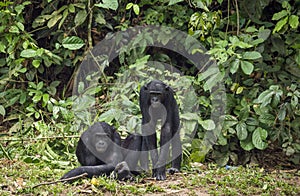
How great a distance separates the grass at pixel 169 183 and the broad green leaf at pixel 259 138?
498 millimetres

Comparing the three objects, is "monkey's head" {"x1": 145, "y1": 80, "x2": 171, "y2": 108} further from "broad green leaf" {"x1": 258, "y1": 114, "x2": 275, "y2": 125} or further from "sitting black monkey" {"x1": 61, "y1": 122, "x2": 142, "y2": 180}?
"broad green leaf" {"x1": 258, "y1": 114, "x2": 275, "y2": 125}

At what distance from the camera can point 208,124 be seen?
258 inches

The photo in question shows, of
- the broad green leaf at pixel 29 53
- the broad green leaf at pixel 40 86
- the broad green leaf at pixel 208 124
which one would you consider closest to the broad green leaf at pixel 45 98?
the broad green leaf at pixel 40 86

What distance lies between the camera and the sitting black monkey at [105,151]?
5250 mm

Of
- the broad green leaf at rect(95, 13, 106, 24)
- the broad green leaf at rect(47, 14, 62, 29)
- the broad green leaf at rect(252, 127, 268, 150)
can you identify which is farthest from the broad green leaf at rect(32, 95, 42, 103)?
the broad green leaf at rect(252, 127, 268, 150)

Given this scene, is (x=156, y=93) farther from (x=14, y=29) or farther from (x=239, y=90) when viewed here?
(x=14, y=29)

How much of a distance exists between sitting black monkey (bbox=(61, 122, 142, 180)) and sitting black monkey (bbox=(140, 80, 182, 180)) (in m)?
0.13

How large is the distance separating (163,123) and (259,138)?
62.7 inches

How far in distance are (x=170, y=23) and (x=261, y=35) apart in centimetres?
165

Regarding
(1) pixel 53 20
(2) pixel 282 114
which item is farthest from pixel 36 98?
(2) pixel 282 114

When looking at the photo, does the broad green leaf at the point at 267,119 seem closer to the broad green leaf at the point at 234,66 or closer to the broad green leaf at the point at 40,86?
the broad green leaf at the point at 234,66

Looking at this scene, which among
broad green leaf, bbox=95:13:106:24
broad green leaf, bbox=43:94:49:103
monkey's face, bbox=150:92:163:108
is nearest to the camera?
monkey's face, bbox=150:92:163:108

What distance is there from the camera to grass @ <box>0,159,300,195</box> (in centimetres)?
478

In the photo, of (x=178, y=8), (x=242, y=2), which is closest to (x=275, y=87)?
(x=242, y=2)
